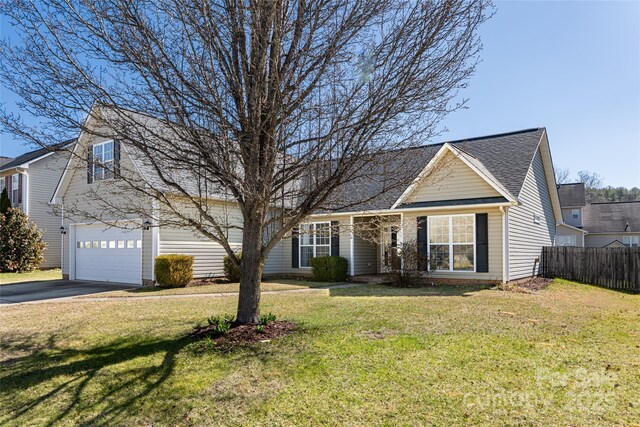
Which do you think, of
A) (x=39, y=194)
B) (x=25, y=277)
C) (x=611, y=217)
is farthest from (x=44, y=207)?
(x=611, y=217)

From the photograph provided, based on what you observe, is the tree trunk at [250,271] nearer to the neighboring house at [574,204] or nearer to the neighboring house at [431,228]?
the neighboring house at [431,228]

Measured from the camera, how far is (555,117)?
710 inches

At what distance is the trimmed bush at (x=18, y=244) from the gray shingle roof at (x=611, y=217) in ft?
131

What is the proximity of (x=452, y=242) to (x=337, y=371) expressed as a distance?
33.0ft

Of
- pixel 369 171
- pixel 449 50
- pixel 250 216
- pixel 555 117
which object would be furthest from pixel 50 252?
pixel 555 117

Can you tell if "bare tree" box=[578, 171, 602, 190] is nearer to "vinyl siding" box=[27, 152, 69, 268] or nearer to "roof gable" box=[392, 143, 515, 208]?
"roof gable" box=[392, 143, 515, 208]

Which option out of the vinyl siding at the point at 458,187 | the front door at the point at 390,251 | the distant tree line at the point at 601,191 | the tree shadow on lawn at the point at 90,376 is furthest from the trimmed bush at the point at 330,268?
the distant tree line at the point at 601,191

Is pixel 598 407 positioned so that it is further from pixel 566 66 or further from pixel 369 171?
pixel 566 66

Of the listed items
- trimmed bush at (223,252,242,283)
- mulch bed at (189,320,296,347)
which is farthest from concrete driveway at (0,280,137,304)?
mulch bed at (189,320,296,347)

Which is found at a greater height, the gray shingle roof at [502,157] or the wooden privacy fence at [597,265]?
the gray shingle roof at [502,157]

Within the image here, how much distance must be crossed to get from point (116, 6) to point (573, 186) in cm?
3905

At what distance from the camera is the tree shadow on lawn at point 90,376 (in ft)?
14.4

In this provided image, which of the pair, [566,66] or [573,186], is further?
[573,186]

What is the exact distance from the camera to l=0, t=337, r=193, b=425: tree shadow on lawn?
4.39 metres
